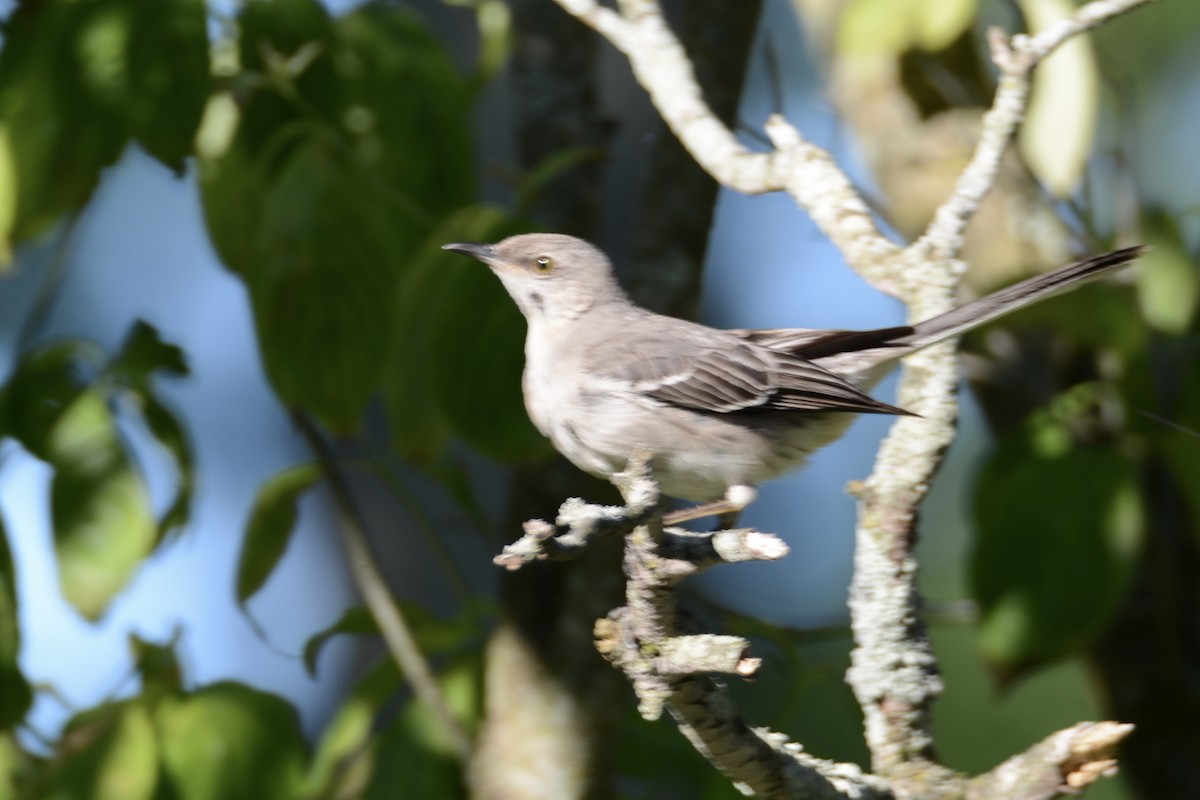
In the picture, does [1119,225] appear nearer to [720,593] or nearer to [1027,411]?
[1027,411]

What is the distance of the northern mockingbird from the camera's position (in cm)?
235

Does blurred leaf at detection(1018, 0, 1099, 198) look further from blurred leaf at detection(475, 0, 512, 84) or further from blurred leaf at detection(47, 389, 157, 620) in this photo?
blurred leaf at detection(47, 389, 157, 620)

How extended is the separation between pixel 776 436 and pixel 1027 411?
4.39ft

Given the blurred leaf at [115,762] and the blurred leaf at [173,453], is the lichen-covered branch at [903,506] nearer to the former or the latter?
the blurred leaf at [115,762]

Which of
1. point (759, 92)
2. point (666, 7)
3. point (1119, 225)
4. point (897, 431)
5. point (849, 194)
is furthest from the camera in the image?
point (759, 92)

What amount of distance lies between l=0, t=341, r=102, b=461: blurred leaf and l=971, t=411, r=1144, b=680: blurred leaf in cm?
204

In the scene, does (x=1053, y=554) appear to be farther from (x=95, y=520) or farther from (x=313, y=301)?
(x=95, y=520)

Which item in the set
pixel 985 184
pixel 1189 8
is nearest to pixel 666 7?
pixel 985 184

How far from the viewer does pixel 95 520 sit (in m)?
2.57

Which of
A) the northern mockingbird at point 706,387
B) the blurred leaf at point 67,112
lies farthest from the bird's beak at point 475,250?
the blurred leaf at point 67,112

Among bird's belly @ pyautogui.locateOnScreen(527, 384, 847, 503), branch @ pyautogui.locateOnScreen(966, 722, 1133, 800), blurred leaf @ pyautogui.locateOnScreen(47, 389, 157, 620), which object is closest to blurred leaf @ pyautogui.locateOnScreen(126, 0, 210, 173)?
blurred leaf @ pyautogui.locateOnScreen(47, 389, 157, 620)

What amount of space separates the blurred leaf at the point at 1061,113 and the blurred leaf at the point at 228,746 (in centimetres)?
205

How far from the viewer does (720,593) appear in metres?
3.63

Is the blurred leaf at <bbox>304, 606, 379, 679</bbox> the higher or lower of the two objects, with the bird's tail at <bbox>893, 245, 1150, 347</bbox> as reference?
lower
